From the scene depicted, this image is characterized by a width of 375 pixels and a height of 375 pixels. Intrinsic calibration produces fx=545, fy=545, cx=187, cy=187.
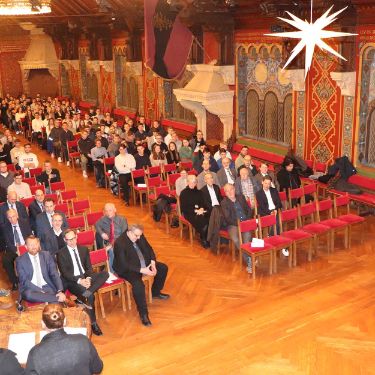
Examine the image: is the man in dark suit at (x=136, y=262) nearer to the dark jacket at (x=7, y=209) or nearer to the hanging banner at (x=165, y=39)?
the dark jacket at (x=7, y=209)

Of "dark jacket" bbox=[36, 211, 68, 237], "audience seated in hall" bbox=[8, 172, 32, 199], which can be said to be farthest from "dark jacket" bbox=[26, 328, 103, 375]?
"audience seated in hall" bbox=[8, 172, 32, 199]

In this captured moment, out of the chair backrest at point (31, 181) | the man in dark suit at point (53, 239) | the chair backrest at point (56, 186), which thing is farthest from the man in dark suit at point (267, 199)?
the chair backrest at point (31, 181)

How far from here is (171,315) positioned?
6777mm

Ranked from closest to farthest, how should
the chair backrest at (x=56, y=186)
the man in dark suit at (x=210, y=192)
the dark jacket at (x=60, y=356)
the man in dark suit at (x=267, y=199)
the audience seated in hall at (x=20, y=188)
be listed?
the dark jacket at (x=60, y=356) → the man in dark suit at (x=267, y=199) → the man in dark suit at (x=210, y=192) → the audience seated in hall at (x=20, y=188) → the chair backrest at (x=56, y=186)

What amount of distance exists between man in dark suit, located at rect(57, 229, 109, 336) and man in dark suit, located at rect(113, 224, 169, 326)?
280 mm

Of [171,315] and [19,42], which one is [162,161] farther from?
[19,42]

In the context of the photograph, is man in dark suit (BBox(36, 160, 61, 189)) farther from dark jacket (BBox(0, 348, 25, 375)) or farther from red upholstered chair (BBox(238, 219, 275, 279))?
dark jacket (BBox(0, 348, 25, 375))

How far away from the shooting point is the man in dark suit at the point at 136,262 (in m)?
6.59

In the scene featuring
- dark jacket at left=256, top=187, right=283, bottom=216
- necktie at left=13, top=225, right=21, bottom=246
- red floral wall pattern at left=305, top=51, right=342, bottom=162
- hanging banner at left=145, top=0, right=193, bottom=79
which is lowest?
necktie at left=13, top=225, right=21, bottom=246

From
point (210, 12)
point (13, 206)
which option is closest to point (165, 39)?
point (210, 12)

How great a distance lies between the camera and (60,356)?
3770 millimetres

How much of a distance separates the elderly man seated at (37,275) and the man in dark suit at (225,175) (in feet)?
14.2

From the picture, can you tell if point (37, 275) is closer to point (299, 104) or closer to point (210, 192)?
point (210, 192)

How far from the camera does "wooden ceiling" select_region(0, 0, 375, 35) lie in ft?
31.7
